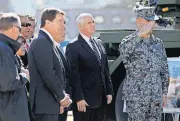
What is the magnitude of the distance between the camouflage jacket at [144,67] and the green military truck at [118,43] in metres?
0.88

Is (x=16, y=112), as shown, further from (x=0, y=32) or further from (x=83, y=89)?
(x=83, y=89)

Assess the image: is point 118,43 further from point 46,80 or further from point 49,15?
point 46,80

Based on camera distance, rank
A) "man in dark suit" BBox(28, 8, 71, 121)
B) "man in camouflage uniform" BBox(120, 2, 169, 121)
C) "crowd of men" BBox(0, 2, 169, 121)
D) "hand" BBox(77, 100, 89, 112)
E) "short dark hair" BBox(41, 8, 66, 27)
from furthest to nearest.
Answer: "hand" BBox(77, 100, 89, 112) < "man in camouflage uniform" BBox(120, 2, 169, 121) < "short dark hair" BBox(41, 8, 66, 27) < "man in dark suit" BBox(28, 8, 71, 121) < "crowd of men" BBox(0, 2, 169, 121)

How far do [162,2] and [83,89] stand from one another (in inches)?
81.7

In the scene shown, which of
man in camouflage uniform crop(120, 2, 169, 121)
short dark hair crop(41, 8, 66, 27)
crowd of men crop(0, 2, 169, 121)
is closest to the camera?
crowd of men crop(0, 2, 169, 121)

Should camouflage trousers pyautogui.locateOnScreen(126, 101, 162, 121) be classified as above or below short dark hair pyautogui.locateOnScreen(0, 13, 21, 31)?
below

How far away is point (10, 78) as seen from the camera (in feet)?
14.5

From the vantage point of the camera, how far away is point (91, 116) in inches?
247

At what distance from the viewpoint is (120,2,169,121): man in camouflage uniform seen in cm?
564

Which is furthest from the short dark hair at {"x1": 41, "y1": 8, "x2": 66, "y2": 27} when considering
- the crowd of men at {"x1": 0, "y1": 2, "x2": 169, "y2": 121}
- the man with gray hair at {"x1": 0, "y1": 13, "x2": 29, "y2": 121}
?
the man with gray hair at {"x1": 0, "y1": 13, "x2": 29, "y2": 121}

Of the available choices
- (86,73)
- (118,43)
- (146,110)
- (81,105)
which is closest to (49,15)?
(86,73)

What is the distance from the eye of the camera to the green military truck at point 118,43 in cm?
657

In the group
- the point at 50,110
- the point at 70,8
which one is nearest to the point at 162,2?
the point at 50,110

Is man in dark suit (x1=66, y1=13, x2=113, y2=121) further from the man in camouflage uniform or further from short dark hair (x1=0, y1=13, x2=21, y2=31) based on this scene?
short dark hair (x1=0, y1=13, x2=21, y2=31)
